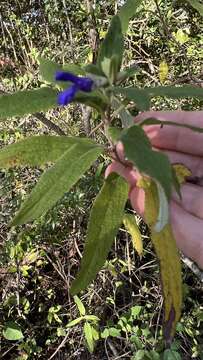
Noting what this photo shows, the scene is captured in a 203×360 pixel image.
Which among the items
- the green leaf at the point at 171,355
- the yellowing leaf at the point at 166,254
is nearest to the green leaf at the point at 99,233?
the yellowing leaf at the point at 166,254

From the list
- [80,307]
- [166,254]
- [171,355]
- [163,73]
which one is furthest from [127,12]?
[163,73]

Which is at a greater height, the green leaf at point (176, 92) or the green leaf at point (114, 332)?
the green leaf at point (176, 92)

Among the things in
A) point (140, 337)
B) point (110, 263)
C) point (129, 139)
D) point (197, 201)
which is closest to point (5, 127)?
point (110, 263)

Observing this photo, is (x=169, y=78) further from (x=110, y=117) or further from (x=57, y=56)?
(x=110, y=117)

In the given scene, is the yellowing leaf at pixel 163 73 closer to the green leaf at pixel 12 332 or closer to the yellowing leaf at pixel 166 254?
the green leaf at pixel 12 332

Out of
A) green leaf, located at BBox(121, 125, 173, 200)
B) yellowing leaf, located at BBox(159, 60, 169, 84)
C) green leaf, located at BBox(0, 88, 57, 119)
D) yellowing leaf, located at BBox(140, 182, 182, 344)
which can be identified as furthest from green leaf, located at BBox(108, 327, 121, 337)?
green leaf, located at BBox(121, 125, 173, 200)

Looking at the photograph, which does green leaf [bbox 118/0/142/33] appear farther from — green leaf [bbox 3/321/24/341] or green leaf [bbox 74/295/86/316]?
green leaf [bbox 3/321/24/341]
